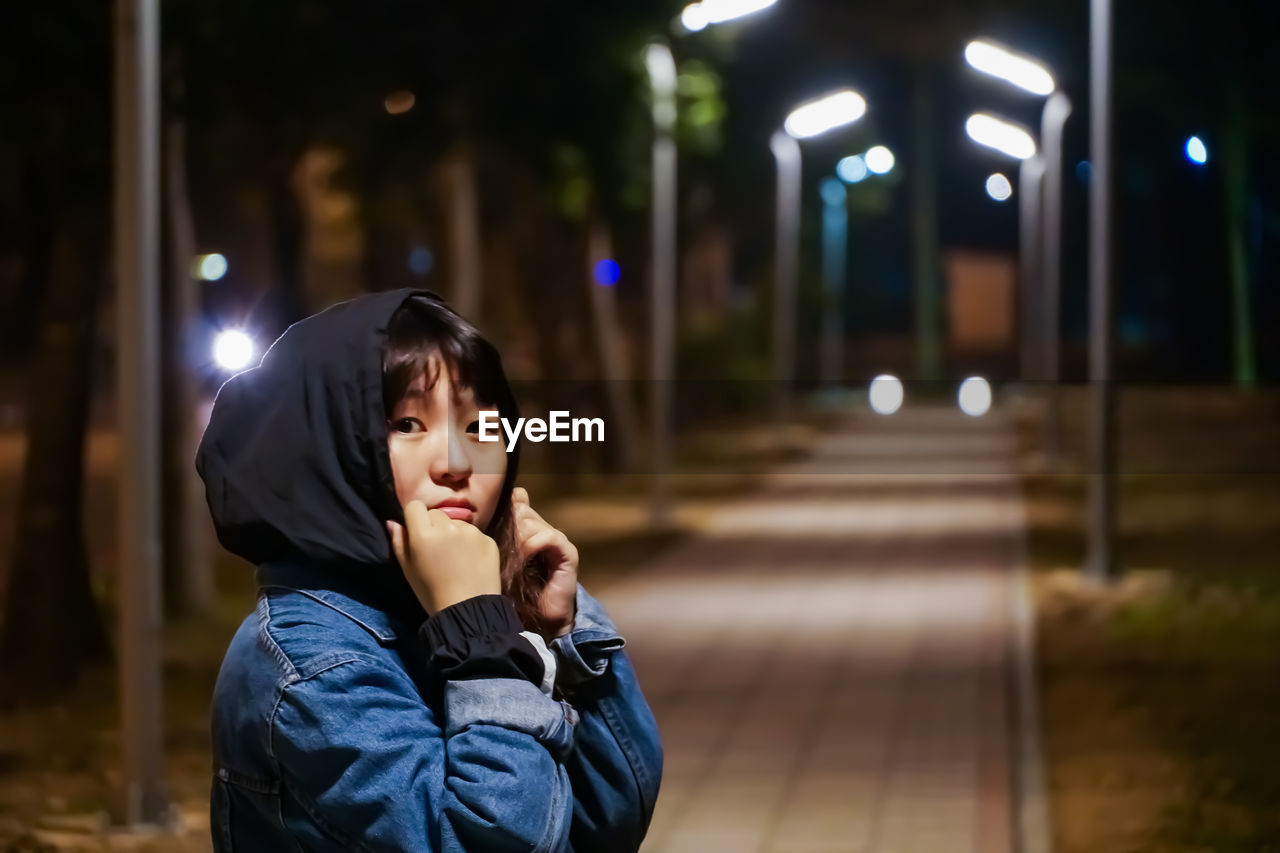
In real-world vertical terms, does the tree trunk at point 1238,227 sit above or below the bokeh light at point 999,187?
below

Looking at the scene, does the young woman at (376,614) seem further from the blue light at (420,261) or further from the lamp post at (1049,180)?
the blue light at (420,261)

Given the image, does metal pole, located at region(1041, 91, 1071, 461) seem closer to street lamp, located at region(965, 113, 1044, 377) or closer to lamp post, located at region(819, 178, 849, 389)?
street lamp, located at region(965, 113, 1044, 377)

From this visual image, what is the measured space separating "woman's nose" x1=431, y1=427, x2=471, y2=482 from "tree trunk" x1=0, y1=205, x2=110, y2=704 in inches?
363

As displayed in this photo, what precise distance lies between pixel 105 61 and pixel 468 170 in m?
13.3

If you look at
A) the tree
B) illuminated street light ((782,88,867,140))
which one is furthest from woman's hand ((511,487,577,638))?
illuminated street light ((782,88,867,140))

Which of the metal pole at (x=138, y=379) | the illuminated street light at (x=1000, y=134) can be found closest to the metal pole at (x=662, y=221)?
the metal pole at (x=138, y=379)

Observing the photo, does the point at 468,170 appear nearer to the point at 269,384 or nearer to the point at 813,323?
the point at 269,384

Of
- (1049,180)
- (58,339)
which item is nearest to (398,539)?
(58,339)

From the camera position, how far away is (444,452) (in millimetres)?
2135

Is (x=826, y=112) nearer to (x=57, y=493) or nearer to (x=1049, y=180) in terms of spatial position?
(x=1049, y=180)

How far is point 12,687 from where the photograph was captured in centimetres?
1104

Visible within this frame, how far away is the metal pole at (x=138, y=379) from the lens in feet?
25.9

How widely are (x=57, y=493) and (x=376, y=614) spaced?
375 inches

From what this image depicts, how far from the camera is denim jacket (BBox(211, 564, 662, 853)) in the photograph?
2025mm
